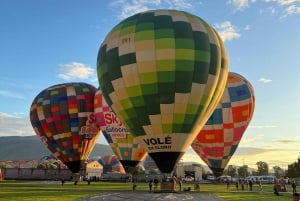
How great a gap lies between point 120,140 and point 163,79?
17.4m

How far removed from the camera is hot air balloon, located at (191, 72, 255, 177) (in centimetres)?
4041

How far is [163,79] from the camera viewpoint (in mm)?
26719

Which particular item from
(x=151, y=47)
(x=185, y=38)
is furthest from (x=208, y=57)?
(x=151, y=47)

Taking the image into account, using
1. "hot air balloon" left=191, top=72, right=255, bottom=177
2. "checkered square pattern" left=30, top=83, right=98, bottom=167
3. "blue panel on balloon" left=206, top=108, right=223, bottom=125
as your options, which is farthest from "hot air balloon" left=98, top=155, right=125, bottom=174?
"blue panel on balloon" left=206, top=108, right=223, bottom=125

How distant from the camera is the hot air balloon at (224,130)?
1591 inches

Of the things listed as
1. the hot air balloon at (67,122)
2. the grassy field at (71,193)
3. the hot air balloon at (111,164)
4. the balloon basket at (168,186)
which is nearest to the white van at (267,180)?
the grassy field at (71,193)

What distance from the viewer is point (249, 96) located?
1662 inches

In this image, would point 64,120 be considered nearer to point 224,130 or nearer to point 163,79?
point 224,130

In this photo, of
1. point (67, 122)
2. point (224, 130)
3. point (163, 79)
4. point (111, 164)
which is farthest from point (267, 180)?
point (163, 79)

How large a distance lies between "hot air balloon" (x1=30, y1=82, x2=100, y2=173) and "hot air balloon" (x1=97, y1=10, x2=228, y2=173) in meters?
18.8

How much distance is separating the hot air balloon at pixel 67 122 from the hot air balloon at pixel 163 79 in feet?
61.6

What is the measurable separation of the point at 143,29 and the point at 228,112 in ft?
53.9

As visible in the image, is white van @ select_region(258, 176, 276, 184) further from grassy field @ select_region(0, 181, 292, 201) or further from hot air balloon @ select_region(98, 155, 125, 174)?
hot air balloon @ select_region(98, 155, 125, 174)

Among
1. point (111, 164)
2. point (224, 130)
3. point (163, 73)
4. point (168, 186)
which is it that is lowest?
point (168, 186)
